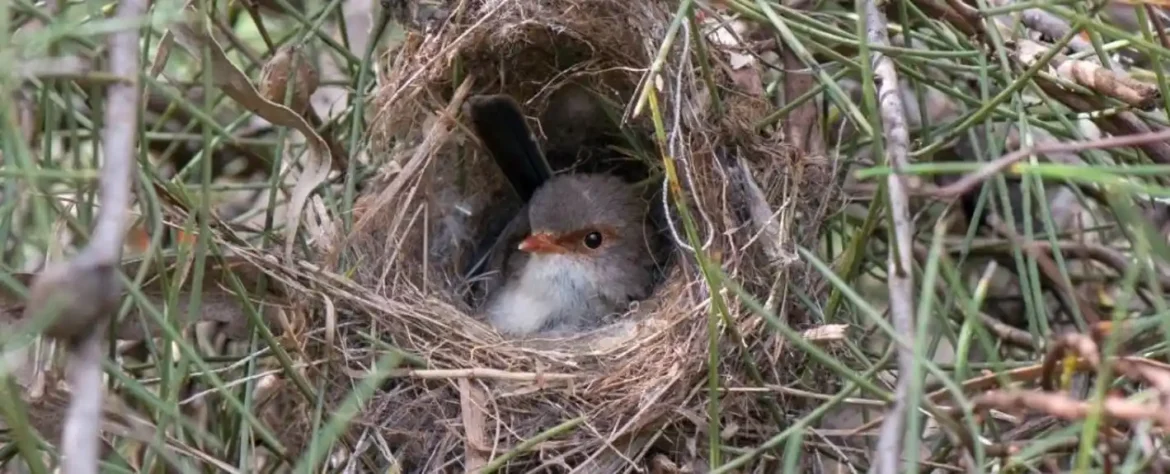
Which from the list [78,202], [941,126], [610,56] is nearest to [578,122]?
[610,56]

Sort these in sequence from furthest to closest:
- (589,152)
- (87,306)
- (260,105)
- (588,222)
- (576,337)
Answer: (589,152), (588,222), (576,337), (260,105), (87,306)

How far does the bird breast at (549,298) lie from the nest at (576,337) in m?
0.14

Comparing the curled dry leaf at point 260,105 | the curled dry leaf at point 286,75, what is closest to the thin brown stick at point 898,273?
the curled dry leaf at point 260,105

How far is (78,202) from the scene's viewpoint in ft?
8.20

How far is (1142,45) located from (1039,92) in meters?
0.68

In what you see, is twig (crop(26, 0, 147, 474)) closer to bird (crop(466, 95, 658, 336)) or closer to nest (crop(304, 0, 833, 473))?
nest (crop(304, 0, 833, 473))

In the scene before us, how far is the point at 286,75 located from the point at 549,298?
1.14 meters

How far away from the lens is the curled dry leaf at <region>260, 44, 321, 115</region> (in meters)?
3.08

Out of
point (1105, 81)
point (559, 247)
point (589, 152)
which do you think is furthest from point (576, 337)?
point (1105, 81)

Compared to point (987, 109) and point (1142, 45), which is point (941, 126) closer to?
point (987, 109)

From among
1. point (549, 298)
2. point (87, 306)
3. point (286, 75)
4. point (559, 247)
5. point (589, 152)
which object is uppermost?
point (87, 306)

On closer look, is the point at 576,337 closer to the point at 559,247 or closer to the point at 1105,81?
the point at 559,247

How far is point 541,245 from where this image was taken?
3.91 meters

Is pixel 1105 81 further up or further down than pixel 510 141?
further up
